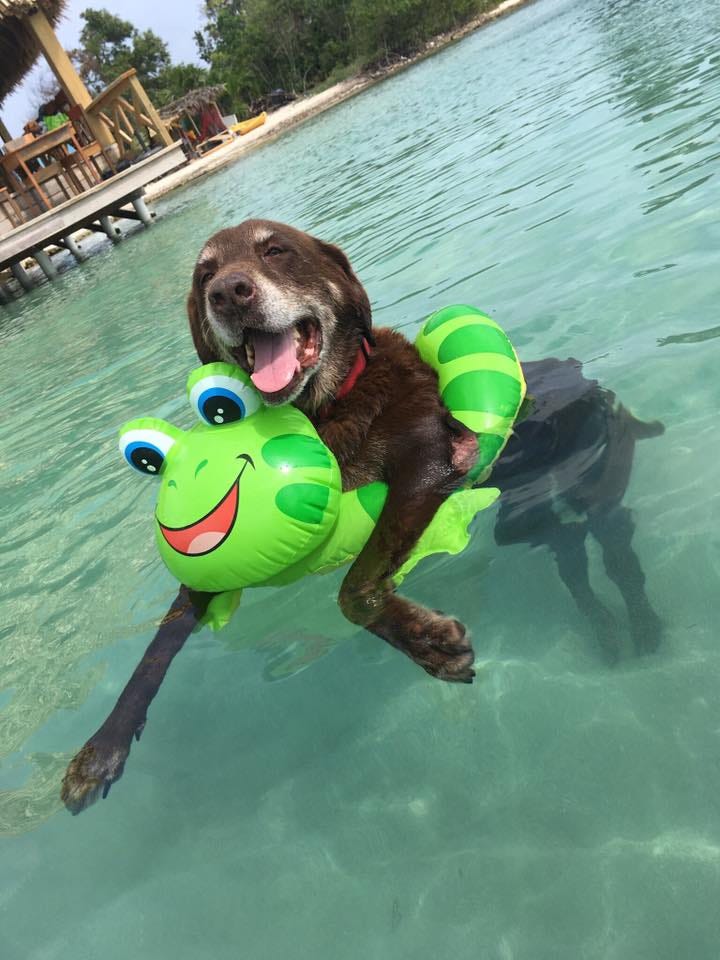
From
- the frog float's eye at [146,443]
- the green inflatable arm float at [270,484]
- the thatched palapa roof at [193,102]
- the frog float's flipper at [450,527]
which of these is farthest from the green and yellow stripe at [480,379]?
the thatched palapa roof at [193,102]

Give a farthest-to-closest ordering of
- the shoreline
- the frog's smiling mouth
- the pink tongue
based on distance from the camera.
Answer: the shoreline
the pink tongue
the frog's smiling mouth

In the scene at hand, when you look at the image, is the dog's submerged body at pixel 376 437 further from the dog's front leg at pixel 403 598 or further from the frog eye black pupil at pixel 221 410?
the frog eye black pupil at pixel 221 410

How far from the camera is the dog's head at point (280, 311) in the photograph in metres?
3.55

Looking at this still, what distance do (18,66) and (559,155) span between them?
853 inches

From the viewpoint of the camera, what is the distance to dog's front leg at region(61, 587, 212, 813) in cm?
311

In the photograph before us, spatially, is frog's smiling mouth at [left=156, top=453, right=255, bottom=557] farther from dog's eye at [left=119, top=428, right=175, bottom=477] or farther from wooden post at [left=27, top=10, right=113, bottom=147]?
A: wooden post at [left=27, top=10, right=113, bottom=147]

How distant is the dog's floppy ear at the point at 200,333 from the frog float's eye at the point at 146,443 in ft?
1.69

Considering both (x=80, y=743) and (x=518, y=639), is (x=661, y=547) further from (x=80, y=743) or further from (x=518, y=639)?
(x=80, y=743)

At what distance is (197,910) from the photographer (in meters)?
2.71

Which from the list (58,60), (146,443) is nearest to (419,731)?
(146,443)

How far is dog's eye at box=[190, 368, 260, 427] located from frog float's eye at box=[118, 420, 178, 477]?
22 cm

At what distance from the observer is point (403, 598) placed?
3254 millimetres

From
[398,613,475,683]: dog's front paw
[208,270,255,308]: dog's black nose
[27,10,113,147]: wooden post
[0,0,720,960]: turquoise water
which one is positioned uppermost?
[27,10,113,147]: wooden post

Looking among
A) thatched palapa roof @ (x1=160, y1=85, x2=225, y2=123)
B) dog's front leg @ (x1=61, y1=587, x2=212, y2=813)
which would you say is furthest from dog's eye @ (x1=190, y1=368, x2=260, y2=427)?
thatched palapa roof @ (x1=160, y1=85, x2=225, y2=123)
